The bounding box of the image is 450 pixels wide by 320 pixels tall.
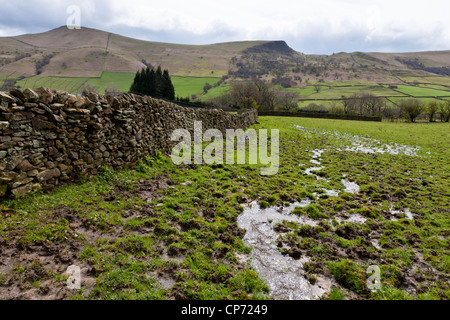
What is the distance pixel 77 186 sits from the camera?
20.6 ft

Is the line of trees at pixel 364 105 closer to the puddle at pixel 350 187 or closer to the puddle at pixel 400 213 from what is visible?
the puddle at pixel 350 187

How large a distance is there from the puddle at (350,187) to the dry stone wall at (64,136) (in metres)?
8.31

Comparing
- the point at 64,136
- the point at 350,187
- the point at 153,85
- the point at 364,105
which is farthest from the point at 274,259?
the point at 364,105

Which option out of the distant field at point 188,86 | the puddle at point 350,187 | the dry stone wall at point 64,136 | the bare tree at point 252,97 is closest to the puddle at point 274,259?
the puddle at point 350,187

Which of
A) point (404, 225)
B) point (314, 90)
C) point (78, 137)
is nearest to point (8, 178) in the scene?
point (78, 137)

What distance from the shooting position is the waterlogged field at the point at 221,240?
361 centimetres

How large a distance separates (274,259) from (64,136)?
20.0ft

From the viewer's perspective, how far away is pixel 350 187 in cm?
917

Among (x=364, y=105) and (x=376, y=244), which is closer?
(x=376, y=244)

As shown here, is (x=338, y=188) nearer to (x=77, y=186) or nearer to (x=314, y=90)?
(x=77, y=186)

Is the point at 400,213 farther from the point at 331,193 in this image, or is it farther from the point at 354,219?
the point at 331,193

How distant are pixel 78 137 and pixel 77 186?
139 cm

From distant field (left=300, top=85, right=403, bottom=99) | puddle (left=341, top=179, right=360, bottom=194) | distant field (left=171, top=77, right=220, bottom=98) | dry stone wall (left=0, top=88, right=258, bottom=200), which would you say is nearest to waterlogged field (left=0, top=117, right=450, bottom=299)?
puddle (left=341, top=179, right=360, bottom=194)
